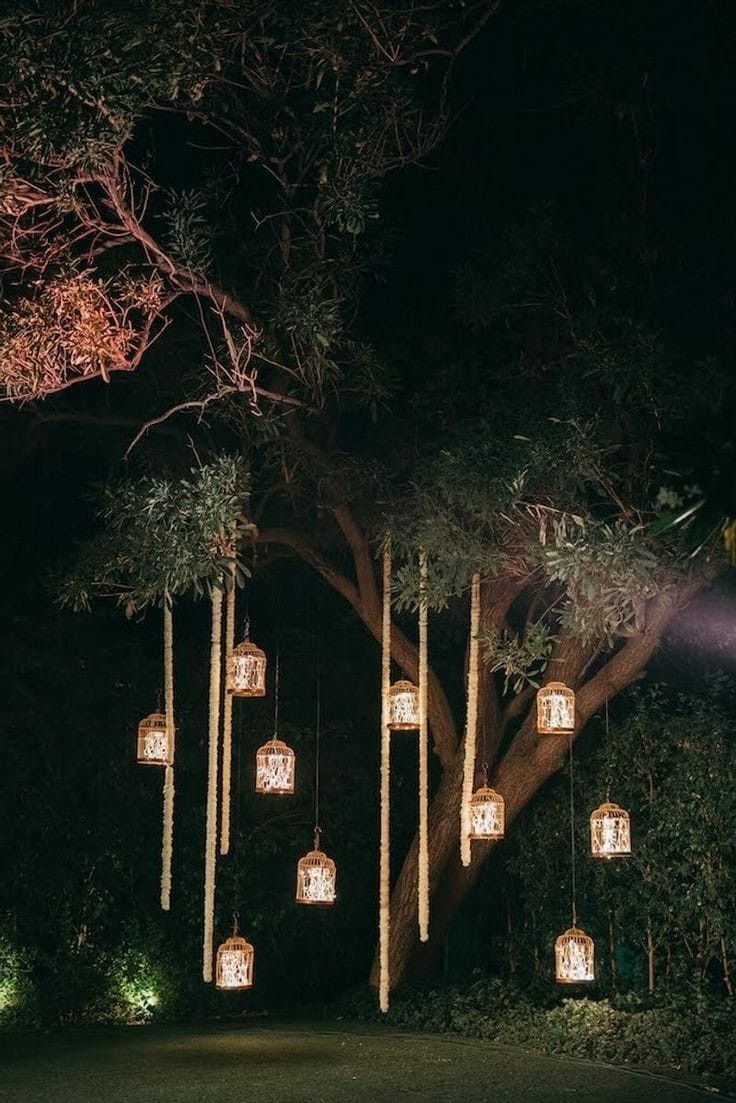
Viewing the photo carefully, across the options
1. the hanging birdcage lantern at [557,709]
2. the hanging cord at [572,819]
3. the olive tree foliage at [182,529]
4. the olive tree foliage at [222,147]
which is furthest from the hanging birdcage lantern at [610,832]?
the olive tree foliage at [222,147]

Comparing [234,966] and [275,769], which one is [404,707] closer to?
[275,769]

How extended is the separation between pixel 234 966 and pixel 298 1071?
1.27 metres

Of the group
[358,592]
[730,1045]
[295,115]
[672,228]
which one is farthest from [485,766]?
[295,115]

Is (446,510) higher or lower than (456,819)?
higher

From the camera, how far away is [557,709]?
31.8ft

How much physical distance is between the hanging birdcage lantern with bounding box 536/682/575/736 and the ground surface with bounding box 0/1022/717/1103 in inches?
84.9

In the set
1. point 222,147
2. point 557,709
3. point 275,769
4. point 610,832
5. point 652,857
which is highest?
point 222,147

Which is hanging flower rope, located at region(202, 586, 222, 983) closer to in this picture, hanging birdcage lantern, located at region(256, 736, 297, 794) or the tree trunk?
hanging birdcage lantern, located at region(256, 736, 297, 794)

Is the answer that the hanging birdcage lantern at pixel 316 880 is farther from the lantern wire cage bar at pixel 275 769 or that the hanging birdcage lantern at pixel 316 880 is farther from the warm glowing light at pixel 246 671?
the warm glowing light at pixel 246 671

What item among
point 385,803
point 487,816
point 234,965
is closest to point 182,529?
point 385,803

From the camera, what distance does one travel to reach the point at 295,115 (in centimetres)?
894

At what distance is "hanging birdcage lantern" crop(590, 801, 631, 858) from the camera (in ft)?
32.7

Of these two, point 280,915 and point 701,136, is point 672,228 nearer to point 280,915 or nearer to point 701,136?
point 701,136

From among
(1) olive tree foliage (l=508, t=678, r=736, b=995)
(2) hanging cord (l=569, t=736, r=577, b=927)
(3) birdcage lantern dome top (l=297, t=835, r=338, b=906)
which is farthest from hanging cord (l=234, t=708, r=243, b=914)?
(2) hanging cord (l=569, t=736, r=577, b=927)
